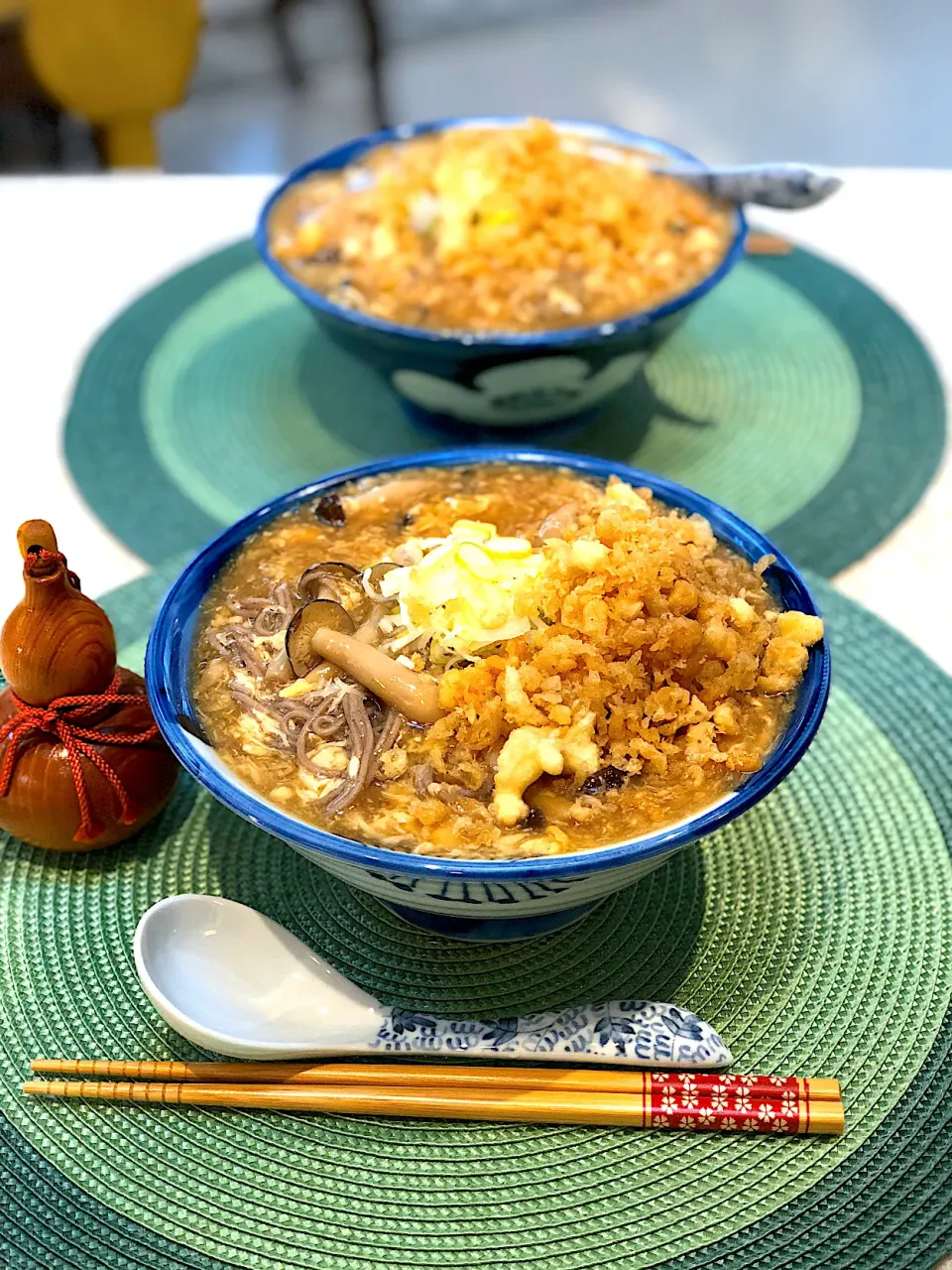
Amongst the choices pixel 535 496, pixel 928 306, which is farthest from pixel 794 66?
pixel 535 496

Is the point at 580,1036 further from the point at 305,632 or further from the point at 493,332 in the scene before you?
the point at 493,332

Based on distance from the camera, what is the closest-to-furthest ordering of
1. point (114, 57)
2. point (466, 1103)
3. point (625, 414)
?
point (466, 1103) < point (625, 414) < point (114, 57)

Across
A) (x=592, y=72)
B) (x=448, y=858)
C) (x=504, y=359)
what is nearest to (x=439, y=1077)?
(x=448, y=858)

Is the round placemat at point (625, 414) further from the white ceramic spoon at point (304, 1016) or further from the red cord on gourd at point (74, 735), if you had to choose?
the white ceramic spoon at point (304, 1016)

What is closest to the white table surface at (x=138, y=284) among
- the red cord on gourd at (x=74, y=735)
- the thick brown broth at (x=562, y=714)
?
the red cord on gourd at (x=74, y=735)

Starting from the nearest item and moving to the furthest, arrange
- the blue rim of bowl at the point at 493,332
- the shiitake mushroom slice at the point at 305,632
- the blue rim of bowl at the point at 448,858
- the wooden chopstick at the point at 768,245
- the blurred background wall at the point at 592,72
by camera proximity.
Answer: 1. the blue rim of bowl at the point at 448,858
2. the shiitake mushroom slice at the point at 305,632
3. the blue rim of bowl at the point at 493,332
4. the wooden chopstick at the point at 768,245
5. the blurred background wall at the point at 592,72

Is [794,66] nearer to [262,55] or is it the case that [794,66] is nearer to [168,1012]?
[262,55]

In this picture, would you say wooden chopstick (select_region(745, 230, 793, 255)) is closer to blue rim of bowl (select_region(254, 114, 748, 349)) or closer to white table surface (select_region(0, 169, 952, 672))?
white table surface (select_region(0, 169, 952, 672))
